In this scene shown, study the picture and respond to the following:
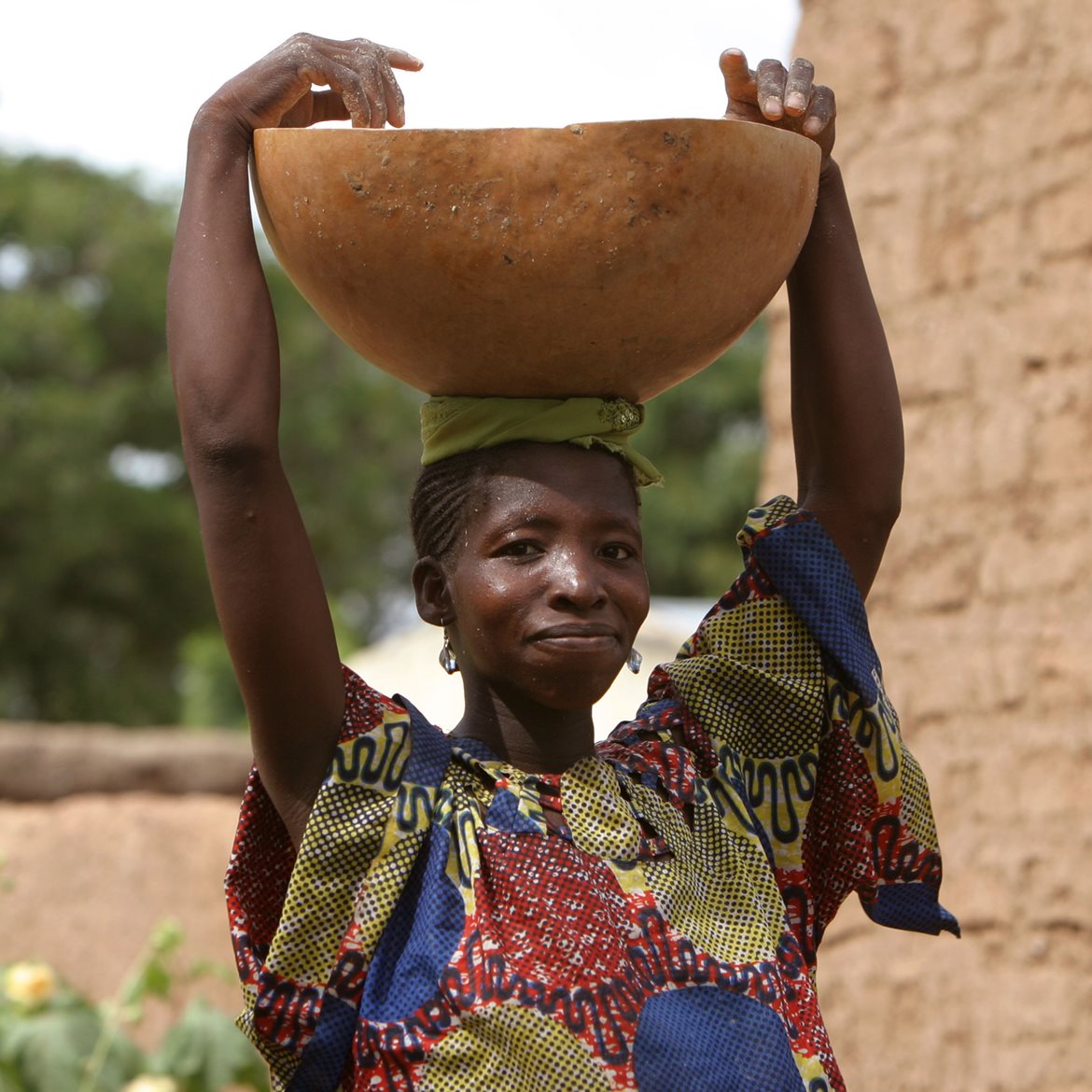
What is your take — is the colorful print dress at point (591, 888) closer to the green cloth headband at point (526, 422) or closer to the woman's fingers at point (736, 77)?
the green cloth headband at point (526, 422)

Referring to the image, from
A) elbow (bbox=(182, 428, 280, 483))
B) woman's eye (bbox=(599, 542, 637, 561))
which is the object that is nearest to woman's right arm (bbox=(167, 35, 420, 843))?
elbow (bbox=(182, 428, 280, 483))

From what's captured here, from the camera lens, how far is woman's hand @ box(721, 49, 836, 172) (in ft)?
6.43

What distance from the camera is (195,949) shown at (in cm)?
668

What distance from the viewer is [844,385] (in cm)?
219

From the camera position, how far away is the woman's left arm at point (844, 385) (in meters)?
2.19

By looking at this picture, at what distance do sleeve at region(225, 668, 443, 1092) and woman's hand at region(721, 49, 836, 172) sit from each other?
772 mm

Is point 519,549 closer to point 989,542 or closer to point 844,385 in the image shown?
point 844,385

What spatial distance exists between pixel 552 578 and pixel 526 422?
0.18 m

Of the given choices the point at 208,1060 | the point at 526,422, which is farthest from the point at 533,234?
the point at 208,1060

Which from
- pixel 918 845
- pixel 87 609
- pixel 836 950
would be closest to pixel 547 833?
pixel 918 845

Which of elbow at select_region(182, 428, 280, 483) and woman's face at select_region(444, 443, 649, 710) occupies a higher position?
elbow at select_region(182, 428, 280, 483)

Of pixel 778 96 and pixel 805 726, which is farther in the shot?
pixel 805 726

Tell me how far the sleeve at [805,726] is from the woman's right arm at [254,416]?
0.53 m

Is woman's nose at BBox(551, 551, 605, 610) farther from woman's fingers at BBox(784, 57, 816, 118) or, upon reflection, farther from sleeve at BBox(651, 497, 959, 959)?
woman's fingers at BBox(784, 57, 816, 118)
